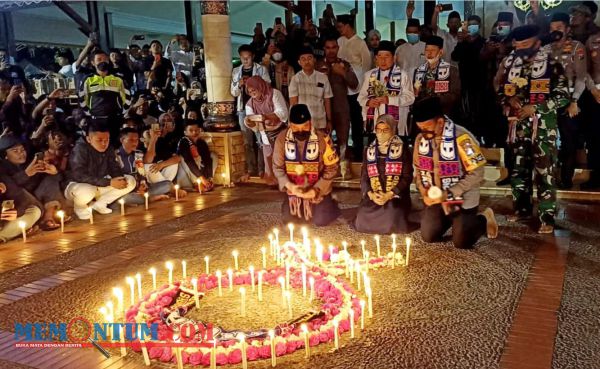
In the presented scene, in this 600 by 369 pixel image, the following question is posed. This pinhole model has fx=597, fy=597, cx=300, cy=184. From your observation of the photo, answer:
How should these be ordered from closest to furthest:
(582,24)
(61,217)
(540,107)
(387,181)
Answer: (540,107), (387,181), (61,217), (582,24)

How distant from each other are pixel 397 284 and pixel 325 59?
458cm

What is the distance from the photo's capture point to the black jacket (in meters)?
6.84

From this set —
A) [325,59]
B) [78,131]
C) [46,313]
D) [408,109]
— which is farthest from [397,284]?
[78,131]

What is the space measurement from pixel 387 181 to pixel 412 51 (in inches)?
121

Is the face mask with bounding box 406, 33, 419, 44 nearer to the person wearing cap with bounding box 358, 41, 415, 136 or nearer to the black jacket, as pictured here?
the person wearing cap with bounding box 358, 41, 415, 136

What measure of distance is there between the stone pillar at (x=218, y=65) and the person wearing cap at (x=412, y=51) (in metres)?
2.47

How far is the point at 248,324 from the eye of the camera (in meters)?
3.64

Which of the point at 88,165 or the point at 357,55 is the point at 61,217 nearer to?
the point at 88,165

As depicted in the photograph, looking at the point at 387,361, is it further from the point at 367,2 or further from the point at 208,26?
the point at 367,2

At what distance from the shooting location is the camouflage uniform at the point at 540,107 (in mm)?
5383

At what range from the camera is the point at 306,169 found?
599 cm

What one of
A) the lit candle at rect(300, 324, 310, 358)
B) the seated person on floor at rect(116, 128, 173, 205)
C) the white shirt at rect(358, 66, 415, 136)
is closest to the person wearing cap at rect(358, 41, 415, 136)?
the white shirt at rect(358, 66, 415, 136)

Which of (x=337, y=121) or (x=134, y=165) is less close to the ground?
(x=337, y=121)

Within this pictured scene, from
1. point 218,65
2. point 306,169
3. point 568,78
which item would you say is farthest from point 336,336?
point 218,65
